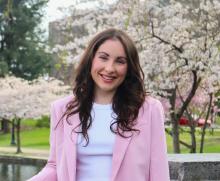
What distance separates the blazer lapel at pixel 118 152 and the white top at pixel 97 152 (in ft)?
0.10

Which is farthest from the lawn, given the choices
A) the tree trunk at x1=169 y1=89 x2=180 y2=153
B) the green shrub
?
the tree trunk at x1=169 y1=89 x2=180 y2=153

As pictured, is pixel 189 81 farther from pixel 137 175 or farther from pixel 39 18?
pixel 39 18

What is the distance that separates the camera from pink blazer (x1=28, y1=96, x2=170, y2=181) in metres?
2.17

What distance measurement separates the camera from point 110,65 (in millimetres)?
2275

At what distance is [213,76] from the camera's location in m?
14.4

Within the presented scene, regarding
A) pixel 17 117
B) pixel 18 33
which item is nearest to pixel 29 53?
pixel 18 33

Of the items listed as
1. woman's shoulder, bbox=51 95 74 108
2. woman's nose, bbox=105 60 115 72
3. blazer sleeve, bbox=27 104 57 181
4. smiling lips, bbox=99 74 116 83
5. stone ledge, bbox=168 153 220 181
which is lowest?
stone ledge, bbox=168 153 220 181

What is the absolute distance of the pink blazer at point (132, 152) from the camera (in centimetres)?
217

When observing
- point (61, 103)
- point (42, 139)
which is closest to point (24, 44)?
point (42, 139)

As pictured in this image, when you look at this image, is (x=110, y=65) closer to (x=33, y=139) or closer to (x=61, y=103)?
(x=61, y=103)

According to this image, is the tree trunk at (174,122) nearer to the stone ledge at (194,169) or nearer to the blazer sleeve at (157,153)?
the stone ledge at (194,169)

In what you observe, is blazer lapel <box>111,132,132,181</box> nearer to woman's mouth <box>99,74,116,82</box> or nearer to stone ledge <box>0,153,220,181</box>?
woman's mouth <box>99,74,116,82</box>

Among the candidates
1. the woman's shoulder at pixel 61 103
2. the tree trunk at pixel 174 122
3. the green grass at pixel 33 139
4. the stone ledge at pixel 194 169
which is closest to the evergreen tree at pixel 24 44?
the green grass at pixel 33 139

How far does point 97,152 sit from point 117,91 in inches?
10.6
